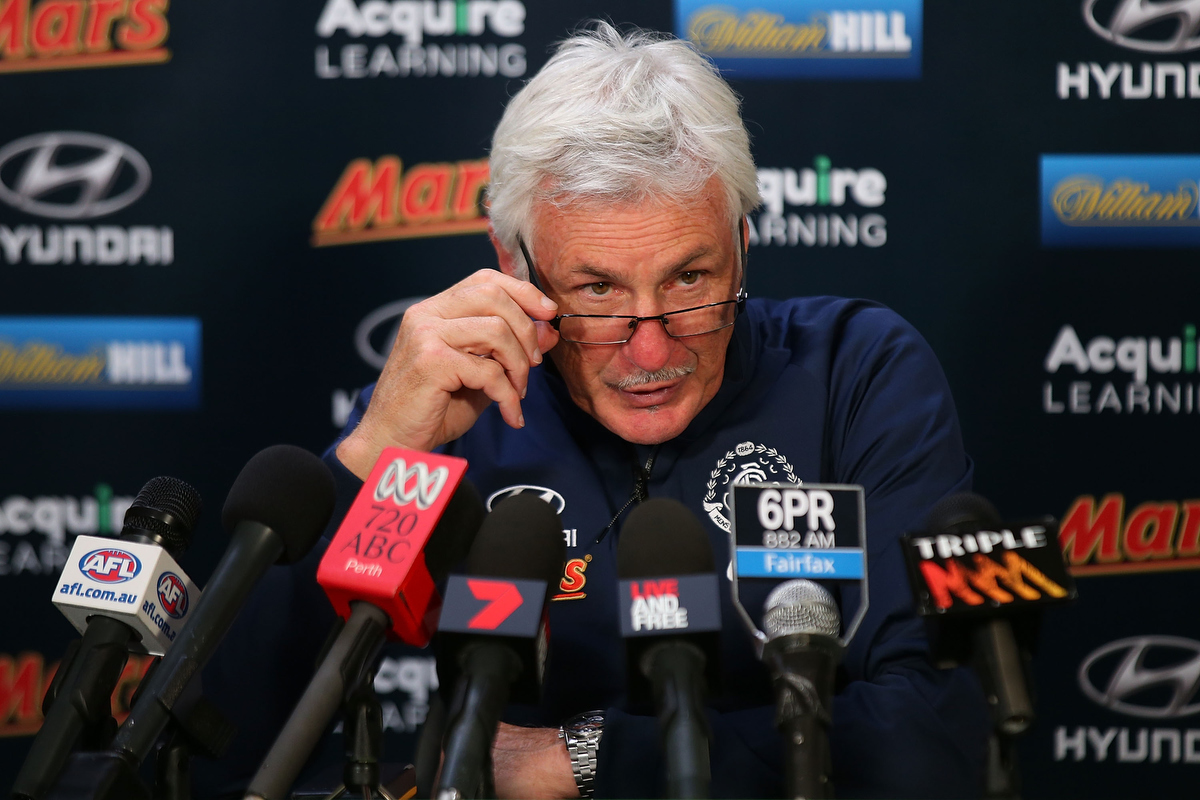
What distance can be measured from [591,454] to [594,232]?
0.40m

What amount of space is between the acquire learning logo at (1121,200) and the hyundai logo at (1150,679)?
3.63ft

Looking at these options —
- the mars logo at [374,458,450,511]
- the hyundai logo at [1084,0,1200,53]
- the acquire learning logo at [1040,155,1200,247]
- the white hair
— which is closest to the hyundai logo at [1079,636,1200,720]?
the acquire learning logo at [1040,155,1200,247]

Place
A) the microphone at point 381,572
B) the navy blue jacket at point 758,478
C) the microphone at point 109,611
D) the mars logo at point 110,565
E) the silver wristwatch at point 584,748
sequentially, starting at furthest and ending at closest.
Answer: the silver wristwatch at point 584,748 → the navy blue jacket at point 758,478 → the mars logo at point 110,565 → the microphone at point 109,611 → the microphone at point 381,572

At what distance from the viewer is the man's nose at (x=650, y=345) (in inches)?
63.4

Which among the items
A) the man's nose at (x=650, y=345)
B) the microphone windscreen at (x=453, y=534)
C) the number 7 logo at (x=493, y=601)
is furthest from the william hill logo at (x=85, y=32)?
the number 7 logo at (x=493, y=601)

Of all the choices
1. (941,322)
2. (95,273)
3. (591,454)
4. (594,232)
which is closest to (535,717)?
(591,454)

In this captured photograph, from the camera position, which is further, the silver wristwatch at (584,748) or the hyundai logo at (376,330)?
the hyundai logo at (376,330)

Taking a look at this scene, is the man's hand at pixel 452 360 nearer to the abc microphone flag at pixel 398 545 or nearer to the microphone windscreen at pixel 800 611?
the abc microphone flag at pixel 398 545

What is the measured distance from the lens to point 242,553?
1.04 metres

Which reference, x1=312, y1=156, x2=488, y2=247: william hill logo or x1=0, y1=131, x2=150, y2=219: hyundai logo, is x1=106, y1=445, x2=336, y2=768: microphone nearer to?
x1=312, y1=156, x2=488, y2=247: william hill logo

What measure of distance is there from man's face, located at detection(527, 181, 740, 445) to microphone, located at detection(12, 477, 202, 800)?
0.66 meters

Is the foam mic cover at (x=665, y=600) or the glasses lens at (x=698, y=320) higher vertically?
the glasses lens at (x=698, y=320)

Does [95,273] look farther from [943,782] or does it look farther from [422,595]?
[943,782]

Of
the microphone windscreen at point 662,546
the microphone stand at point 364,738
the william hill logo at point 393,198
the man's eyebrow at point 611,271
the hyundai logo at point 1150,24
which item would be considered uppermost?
the hyundai logo at point 1150,24
